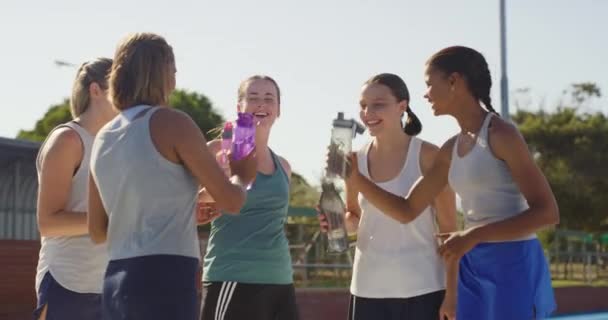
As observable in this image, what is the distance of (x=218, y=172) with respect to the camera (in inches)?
133

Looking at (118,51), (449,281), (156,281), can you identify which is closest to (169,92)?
(118,51)

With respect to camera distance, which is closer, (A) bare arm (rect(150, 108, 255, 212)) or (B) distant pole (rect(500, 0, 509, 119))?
(A) bare arm (rect(150, 108, 255, 212))

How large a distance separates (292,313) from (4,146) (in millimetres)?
12701

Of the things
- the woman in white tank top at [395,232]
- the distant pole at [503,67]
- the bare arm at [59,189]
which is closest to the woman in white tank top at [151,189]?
the bare arm at [59,189]

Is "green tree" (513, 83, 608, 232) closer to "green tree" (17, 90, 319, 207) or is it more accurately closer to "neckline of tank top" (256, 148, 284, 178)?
"green tree" (17, 90, 319, 207)

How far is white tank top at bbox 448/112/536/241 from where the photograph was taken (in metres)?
3.88

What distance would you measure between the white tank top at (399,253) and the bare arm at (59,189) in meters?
1.36

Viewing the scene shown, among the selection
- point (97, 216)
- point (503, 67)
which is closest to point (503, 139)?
point (97, 216)

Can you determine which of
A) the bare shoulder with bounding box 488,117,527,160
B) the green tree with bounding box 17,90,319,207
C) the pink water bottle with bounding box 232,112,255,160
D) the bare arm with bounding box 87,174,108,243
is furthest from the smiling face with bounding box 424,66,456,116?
the green tree with bounding box 17,90,319,207

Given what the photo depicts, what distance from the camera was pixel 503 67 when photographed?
22953 mm

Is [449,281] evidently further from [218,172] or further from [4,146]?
[4,146]

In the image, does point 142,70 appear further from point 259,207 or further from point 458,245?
point 259,207

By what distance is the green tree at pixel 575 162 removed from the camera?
43.5m

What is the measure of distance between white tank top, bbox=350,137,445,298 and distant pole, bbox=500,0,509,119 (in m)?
17.5
